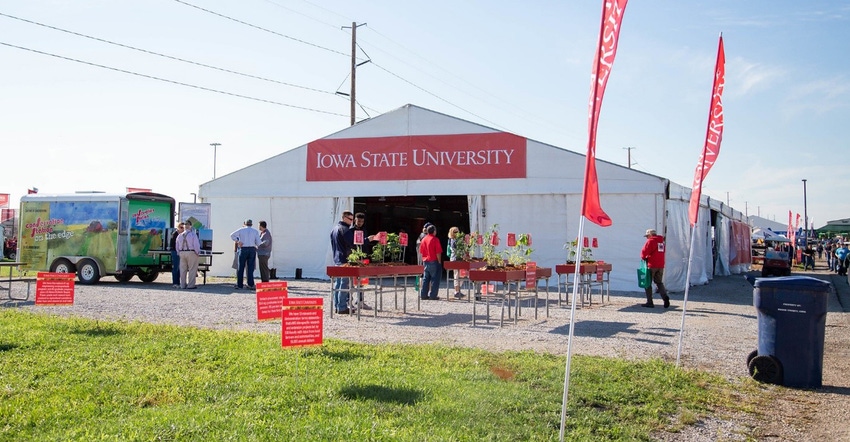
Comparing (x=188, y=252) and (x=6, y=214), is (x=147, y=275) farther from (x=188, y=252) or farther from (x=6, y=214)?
(x=6, y=214)

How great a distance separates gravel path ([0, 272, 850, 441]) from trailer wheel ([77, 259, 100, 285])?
94cm

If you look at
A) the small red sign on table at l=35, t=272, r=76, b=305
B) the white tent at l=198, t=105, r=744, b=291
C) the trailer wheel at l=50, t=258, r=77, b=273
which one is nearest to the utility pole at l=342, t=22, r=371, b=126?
the white tent at l=198, t=105, r=744, b=291

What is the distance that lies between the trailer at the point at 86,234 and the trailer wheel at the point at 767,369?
1550 cm

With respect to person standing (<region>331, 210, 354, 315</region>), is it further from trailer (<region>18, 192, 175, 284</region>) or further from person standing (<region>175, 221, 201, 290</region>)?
trailer (<region>18, 192, 175, 284</region>)

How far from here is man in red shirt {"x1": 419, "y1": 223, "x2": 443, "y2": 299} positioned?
50.5 ft

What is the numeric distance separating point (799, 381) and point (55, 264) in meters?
17.3

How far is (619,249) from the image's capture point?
18.2 m

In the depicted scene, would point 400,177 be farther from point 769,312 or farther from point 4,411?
point 4,411

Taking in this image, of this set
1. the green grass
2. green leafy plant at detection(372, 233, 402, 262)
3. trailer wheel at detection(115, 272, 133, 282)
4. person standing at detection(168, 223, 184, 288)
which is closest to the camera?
the green grass

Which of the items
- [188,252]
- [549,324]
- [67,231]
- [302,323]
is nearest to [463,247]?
[549,324]

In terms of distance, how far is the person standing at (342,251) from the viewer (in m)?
12.3

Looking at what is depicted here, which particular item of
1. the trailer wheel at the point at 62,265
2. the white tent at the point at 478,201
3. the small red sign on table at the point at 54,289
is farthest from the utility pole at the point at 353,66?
the small red sign on table at the point at 54,289

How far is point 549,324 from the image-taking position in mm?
11266

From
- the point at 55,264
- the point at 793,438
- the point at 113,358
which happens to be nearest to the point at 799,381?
the point at 793,438
